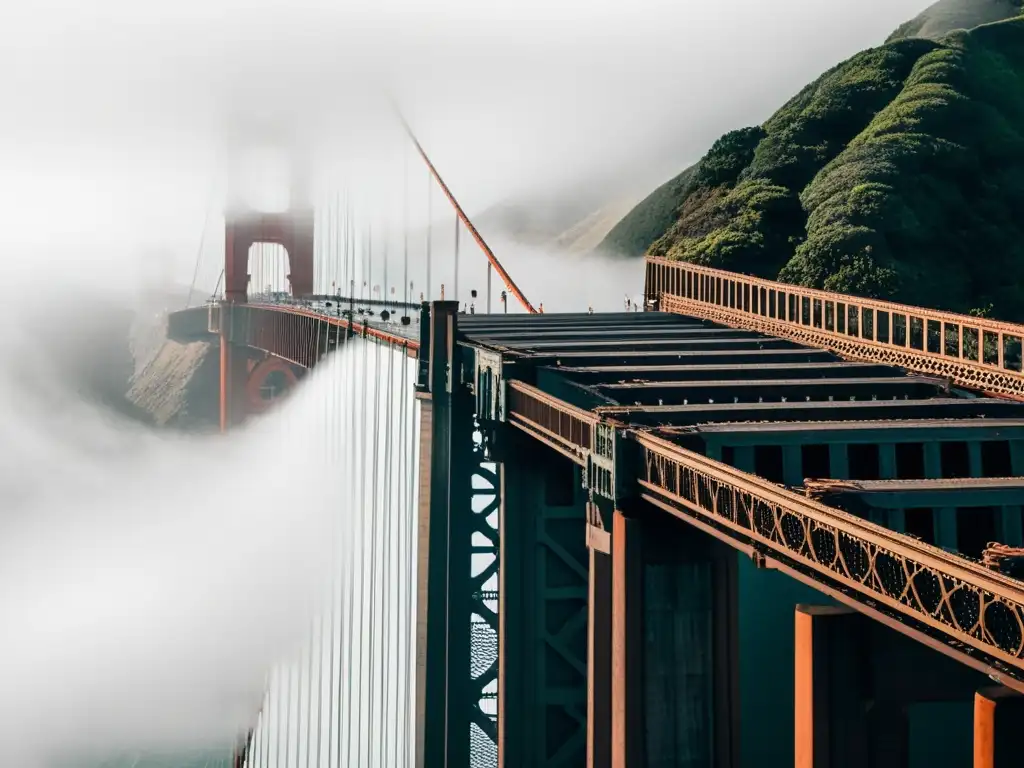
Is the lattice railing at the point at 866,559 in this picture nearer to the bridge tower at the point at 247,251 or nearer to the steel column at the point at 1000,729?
the steel column at the point at 1000,729

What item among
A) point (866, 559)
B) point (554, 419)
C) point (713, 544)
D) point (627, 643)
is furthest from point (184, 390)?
point (866, 559)

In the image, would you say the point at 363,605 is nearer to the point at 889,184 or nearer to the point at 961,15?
the point at 889,184

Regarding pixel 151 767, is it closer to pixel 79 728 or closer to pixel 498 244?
pixel 79 728

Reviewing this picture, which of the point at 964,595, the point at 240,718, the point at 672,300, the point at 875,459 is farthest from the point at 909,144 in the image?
the point at 964,595

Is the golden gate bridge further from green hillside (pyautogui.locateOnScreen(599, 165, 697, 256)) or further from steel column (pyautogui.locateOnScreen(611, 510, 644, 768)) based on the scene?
green hillside (pyautogui.locateOnScreen(599, 165, 697, 256))

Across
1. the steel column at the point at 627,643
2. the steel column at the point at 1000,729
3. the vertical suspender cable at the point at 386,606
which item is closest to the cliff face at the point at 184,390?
the vertical suspender cable at the point at 386,606
